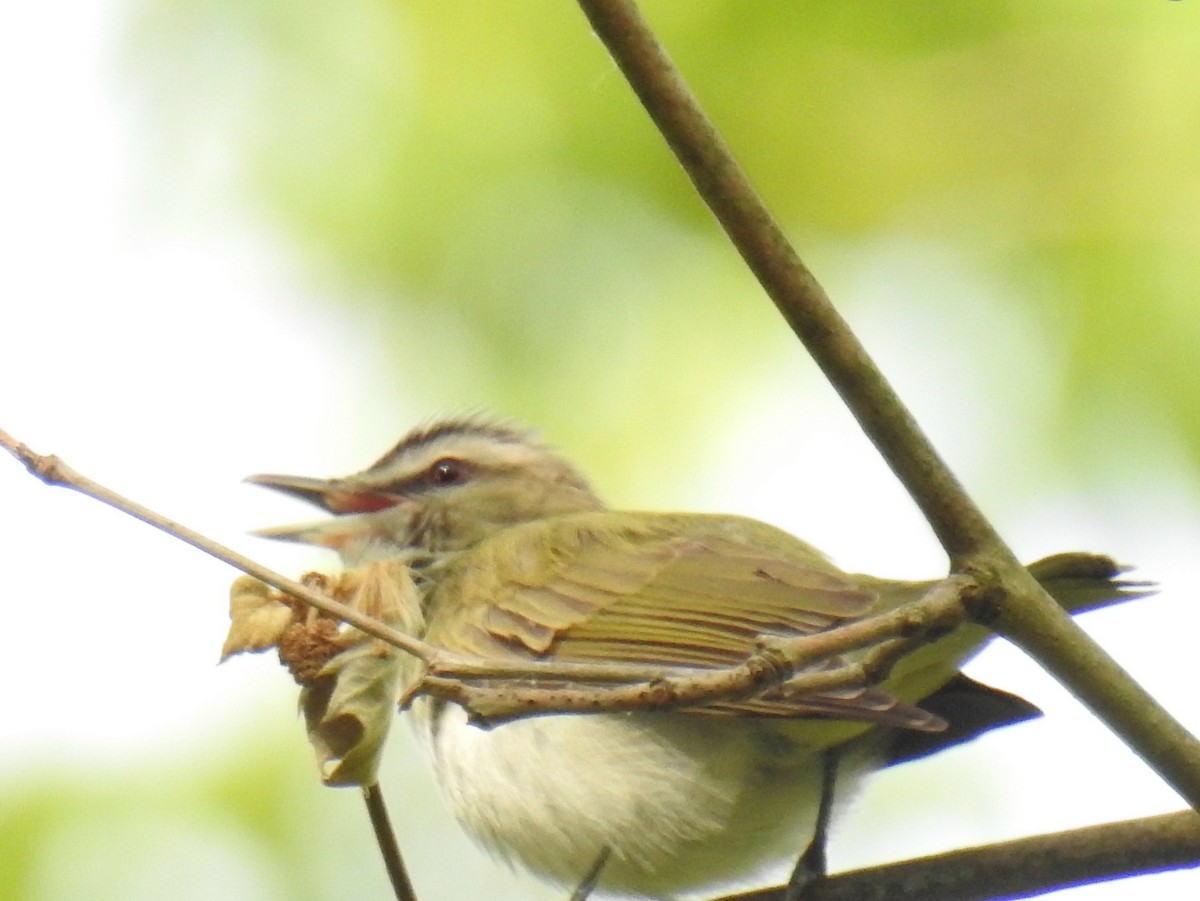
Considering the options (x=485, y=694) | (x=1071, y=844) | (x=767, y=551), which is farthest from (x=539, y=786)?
(x=485, y=694)

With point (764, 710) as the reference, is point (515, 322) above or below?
above

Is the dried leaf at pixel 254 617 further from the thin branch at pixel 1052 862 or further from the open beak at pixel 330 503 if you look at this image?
the open beak at pixel 330 503

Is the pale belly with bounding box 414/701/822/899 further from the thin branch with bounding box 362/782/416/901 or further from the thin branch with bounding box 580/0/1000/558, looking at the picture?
the thin branch with bounding box 580/0/1000/558

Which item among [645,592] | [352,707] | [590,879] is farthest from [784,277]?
[590,879]

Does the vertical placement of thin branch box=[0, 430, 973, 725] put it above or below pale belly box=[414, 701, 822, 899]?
above

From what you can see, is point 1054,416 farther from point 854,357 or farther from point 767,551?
point 854,357

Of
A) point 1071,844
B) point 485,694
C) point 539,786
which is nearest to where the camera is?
point 485,694

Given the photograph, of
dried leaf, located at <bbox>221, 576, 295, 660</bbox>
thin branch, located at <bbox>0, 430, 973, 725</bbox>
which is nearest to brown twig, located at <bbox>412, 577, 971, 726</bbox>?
thin branch, located at <bbox>0, 430, 973, 725</bbox>
